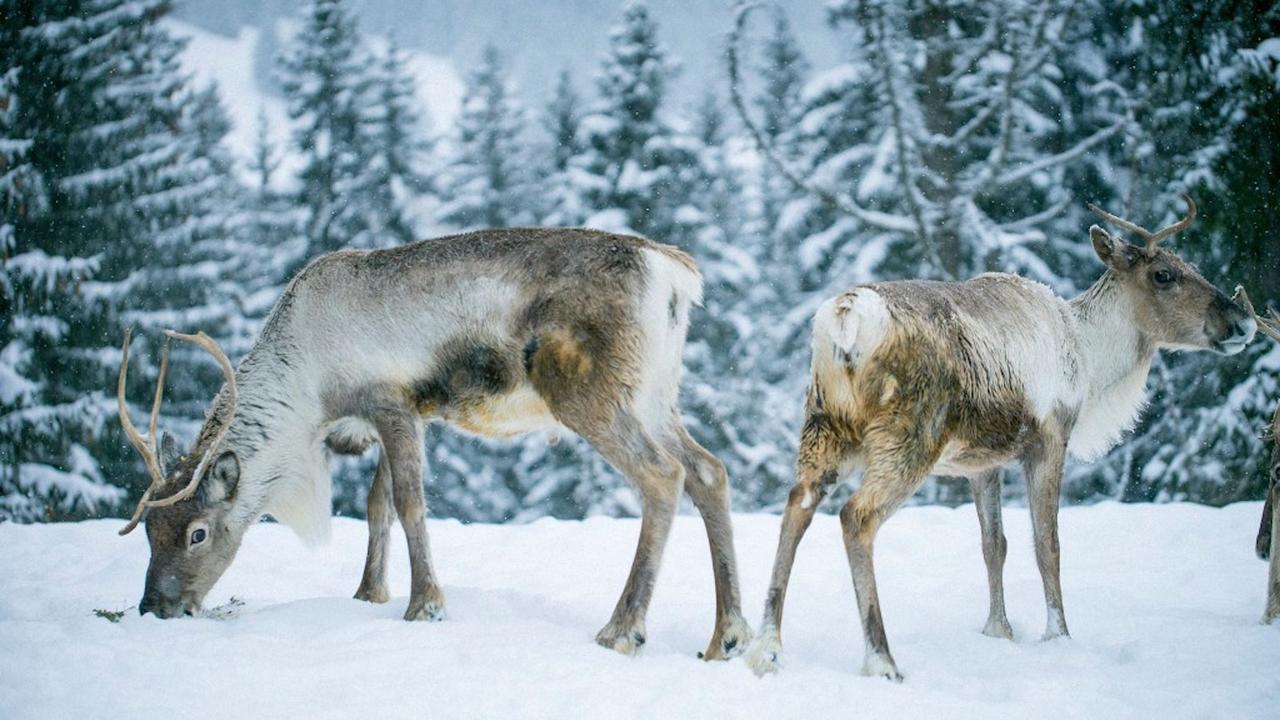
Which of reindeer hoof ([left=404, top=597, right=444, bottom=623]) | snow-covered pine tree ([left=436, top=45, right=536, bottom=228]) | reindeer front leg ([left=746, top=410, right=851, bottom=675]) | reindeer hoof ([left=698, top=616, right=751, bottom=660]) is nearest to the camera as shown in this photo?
reindeer front leg ([left=746, top=410, right=851, bottom=675])

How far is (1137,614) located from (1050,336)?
1.64 meters

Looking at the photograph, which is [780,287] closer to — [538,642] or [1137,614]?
[1137,614]

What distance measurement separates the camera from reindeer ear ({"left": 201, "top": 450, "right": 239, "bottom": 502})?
5352 millimetres

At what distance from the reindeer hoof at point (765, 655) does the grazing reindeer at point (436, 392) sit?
1.18 ft

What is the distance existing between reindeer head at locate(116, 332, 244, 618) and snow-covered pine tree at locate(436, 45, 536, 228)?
15.0m

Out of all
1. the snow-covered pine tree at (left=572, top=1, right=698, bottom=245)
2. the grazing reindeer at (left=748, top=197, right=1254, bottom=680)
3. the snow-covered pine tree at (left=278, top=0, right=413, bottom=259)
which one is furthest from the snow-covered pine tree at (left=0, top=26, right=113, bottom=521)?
the grazing reindeer at (left=748, top=197, right=1254, bottom=680)

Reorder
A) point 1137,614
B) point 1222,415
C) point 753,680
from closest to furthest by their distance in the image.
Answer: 1. point 753,680
2. point 1137,614
3. point 1222,415

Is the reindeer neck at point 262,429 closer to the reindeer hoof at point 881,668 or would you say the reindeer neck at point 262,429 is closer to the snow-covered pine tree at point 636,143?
the reindeer hoof at point 881,668

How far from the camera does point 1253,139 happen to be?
12711 millimetres

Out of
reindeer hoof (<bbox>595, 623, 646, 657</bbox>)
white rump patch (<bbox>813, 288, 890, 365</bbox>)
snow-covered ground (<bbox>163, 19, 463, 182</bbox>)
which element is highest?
snow-covered ground (<bbox>163, 19, 463, 182</bbox>)

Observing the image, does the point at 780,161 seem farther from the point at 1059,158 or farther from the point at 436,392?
the point at 436,392

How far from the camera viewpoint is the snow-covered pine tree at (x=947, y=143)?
550 inches

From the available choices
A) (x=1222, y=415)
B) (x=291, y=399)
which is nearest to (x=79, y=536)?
(x=291, y=399)

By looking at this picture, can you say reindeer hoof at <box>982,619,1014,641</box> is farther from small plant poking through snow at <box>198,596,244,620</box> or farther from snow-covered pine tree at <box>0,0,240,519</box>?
snow-covered pine tree at <box>0,0,240,519</box>
